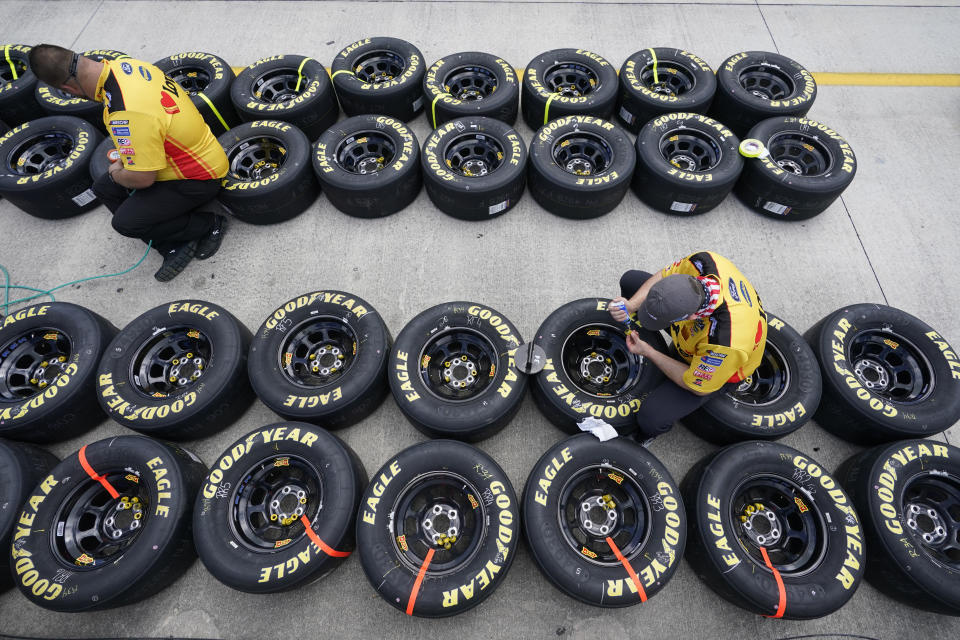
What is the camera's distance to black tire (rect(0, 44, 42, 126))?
17.8 feet

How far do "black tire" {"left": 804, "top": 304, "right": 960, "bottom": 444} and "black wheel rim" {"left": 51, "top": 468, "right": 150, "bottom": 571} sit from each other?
5.16m

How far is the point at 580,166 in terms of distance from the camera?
16.3 ft

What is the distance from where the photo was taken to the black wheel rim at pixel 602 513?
121 inches

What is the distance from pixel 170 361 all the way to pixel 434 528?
272 centimetres

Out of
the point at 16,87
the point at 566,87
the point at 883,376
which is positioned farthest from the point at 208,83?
the point at 883,376

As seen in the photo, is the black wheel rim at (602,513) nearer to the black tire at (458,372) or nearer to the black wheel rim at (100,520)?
the black tire at (458,372)

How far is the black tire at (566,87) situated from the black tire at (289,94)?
7.84 feet

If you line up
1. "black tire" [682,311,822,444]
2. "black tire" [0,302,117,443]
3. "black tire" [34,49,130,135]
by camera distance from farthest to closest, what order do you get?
"black tire" [34,49,130,135]
"black tire" [0,302,117,443]
"black tire" [682,311,822,444]

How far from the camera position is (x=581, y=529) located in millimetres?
3303

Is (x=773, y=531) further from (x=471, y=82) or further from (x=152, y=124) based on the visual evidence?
(x=152, y=124)

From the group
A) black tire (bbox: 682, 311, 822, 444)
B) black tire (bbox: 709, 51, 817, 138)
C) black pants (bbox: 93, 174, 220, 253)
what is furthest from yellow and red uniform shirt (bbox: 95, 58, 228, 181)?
black tire (bbox: 709, 51, 817, 138)

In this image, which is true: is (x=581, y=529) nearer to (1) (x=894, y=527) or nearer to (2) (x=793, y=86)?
(1) (x=894, y=527)

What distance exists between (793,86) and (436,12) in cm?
518

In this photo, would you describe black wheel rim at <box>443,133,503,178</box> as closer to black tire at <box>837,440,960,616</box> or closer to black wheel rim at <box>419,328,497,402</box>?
black wheel rim at <box>419,328,497,402</box>
